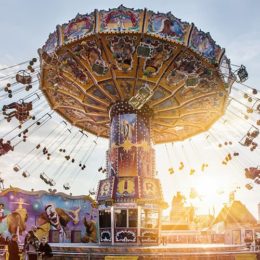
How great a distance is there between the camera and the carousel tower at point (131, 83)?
19.6 m

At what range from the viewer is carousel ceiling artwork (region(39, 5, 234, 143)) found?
19.4m

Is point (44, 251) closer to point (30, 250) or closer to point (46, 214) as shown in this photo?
point (30, 250)

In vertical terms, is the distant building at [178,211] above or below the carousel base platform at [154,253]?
above

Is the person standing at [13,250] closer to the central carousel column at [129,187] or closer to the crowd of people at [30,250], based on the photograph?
the crowd of people at [30,250]

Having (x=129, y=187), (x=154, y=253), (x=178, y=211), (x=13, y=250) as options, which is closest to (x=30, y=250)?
(x=13, y=250)

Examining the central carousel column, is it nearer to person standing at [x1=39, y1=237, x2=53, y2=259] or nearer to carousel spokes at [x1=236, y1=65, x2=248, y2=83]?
carousel spokes at [x1=236, y1=65, x2=248, y2=83]

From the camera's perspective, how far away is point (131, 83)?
23125 mm

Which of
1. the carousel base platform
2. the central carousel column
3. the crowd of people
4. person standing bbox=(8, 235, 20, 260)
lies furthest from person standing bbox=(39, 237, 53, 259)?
the central carousel column

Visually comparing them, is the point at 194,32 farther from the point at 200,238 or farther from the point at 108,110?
the point at 200,238

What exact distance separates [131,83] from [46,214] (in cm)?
1464

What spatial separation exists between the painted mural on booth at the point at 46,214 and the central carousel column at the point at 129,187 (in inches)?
399

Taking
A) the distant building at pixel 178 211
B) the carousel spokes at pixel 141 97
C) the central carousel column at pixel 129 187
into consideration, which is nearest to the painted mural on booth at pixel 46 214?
the central carousel column at pixel 129 187

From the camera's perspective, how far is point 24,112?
22.3m

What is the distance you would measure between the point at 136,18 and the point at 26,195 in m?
18.6
